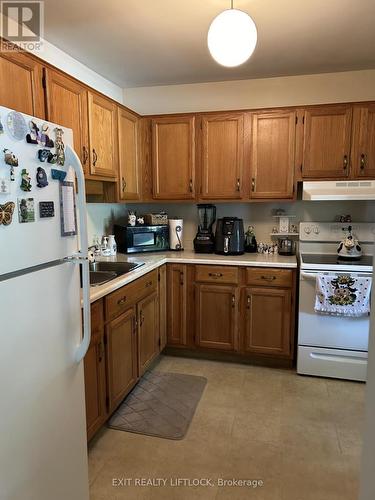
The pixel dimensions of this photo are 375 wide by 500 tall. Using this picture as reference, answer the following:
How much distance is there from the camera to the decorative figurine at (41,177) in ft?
3.85

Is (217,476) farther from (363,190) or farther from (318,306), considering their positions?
(363,190)

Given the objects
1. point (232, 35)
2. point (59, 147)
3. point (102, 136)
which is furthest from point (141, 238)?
point (59, 147)

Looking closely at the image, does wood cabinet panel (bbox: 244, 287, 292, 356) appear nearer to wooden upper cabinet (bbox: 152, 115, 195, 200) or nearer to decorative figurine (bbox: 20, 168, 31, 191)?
wooden upper cabinet (bbox: 152, 115, 195, 200)

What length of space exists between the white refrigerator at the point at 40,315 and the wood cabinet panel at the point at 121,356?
2.14 feet

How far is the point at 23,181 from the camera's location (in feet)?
3.63

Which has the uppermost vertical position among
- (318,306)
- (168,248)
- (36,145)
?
(36,145)

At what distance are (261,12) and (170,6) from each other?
0.53m

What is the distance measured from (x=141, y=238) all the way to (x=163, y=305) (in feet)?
2.12

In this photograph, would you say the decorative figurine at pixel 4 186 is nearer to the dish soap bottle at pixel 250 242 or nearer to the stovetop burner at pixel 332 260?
the stovetop burner at pixel 332 260

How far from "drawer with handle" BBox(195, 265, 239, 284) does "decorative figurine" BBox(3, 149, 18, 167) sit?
2.12m

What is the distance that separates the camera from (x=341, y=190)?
286 centimetres

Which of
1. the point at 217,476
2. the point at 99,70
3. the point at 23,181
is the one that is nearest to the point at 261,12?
the point at 99,70

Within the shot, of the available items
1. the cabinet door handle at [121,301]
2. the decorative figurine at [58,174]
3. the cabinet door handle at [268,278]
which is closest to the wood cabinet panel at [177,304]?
the cabinet door handle at [268,278]

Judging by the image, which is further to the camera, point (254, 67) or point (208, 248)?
point (208, 248)
